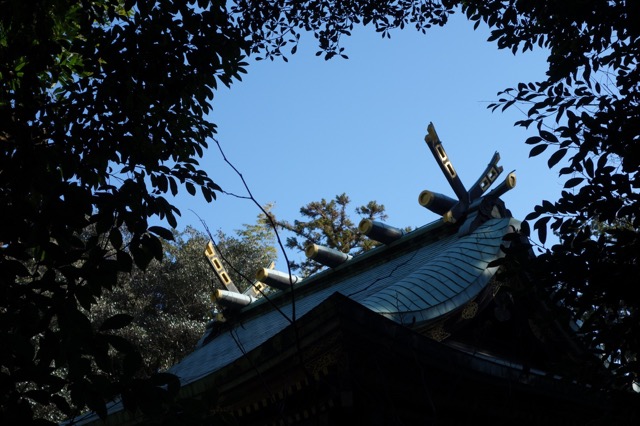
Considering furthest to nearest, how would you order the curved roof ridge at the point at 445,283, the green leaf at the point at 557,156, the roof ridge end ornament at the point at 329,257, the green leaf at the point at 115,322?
the roof ridge end ornament at the point at 329,257 < the curved roof ridge at the point at 445,283 < the green leaf at the point at 557,156 < the green leaf at the point at 115,322

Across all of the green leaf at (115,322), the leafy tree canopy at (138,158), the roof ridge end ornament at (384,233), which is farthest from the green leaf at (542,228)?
the roof ridge end ornament at (384,233)

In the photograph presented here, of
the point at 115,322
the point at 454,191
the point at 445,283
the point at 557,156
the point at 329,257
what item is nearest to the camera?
the point at 115,322

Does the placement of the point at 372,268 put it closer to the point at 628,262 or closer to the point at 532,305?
the point at 532,305

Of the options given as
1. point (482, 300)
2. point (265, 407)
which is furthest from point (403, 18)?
point (265, 407)

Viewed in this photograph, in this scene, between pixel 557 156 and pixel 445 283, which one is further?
pixel 445 283

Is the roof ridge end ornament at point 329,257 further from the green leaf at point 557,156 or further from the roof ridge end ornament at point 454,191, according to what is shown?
the green leaf at point 557,156

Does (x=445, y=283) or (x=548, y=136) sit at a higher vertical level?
(x=548, y=136)

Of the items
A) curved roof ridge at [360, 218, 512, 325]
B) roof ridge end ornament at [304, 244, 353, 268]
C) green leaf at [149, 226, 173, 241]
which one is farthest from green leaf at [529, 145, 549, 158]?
roof ridge end ornament at [304, 244, 353, 268]

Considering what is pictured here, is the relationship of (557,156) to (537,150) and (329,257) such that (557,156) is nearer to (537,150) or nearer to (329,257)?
(537,150)

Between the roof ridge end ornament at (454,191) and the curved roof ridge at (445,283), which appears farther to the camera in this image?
the roof ridge end ornament at (454,191)

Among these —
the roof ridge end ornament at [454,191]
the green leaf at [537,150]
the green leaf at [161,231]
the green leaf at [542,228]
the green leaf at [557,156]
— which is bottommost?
the green leaf at [542,228]

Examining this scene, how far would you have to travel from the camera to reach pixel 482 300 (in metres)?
7.33

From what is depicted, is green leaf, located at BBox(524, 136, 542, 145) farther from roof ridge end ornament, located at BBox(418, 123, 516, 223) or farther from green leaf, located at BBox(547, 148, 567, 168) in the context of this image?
roof ridge end ornament, located at BBox(418, 123, 516, 223)

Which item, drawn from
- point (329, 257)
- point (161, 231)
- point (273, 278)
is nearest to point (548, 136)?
point (161, 231)
